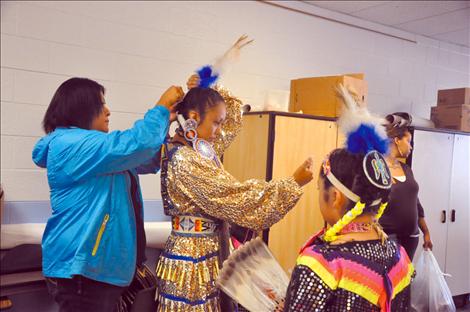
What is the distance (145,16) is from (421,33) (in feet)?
9.96

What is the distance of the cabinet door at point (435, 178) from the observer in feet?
11.8

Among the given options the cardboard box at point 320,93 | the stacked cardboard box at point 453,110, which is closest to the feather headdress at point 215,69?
the cardboard box at point 320,93

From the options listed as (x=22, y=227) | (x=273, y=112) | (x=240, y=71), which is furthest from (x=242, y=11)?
(x=22, y=227)

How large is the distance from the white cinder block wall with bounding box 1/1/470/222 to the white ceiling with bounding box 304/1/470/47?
177 millimetres

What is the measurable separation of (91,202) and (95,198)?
0.02 m

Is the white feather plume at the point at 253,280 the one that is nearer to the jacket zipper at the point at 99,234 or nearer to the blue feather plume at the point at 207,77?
the jacket zipper at the point at 99,234

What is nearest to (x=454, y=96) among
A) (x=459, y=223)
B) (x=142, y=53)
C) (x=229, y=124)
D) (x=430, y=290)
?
(x=459, y=223)

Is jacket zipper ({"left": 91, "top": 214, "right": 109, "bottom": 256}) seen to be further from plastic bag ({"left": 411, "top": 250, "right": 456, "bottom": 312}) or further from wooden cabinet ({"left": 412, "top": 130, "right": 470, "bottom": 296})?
wooden cabinet ({"left": 412, "top": 130, "right": 470, "bottom": 296})

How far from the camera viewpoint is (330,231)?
1116mm

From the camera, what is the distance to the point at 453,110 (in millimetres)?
4023

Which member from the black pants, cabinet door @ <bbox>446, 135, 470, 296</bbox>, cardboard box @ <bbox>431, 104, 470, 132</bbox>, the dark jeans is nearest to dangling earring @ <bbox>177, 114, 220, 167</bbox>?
the dark jeans

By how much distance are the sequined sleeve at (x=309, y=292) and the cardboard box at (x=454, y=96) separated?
3630mm

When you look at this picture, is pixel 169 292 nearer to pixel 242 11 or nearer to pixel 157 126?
pixel 157 126

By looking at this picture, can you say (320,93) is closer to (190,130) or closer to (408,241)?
(408,241)
